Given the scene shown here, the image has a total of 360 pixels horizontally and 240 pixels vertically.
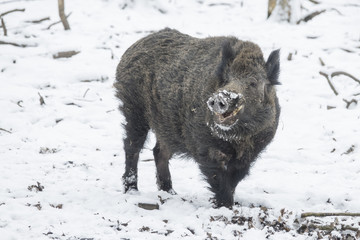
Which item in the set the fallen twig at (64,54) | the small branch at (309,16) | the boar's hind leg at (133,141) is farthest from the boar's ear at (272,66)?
the small branch at (309,16)

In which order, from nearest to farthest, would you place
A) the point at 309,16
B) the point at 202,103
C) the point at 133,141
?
the point at 202,103 < the point at 133,141 < the point at 309,16

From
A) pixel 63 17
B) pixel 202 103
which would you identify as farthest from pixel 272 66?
pixel 63 17

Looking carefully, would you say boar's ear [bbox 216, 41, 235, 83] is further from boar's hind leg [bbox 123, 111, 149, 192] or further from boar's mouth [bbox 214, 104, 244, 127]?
boar's hind leg [bbox 123, 111, 149, 192]

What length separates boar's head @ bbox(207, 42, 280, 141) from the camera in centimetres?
445

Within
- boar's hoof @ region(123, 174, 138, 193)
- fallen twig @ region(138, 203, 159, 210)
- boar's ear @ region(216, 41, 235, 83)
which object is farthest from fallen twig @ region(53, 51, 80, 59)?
boar's ear @ region(216, 41, 235, 83)

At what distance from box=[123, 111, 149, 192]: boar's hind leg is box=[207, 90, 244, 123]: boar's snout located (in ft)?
5.84

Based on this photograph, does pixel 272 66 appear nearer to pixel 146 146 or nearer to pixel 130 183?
pixel 130 183

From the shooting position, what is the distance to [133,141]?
6.00m

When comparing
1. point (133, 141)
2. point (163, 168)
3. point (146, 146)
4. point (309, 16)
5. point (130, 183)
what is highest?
point (309, 16)

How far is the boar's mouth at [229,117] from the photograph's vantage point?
4320 millimetres

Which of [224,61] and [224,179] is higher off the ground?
[224,61]

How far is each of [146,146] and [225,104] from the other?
3.91m

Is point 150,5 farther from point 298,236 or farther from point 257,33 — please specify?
point 298,236

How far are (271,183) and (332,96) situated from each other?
388 cm
